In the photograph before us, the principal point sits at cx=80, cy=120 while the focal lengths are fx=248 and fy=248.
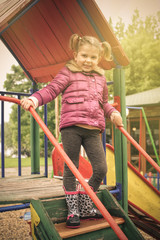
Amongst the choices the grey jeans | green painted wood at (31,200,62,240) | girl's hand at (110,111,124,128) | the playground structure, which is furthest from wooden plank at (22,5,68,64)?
green painted wood at (31,200,62,240)

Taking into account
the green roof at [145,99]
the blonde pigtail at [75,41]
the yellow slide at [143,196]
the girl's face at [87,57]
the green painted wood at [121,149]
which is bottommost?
the yellow slide at [143,196]

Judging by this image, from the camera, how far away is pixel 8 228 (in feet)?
15.9

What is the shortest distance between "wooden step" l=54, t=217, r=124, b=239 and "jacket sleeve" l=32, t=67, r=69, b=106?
1033mm

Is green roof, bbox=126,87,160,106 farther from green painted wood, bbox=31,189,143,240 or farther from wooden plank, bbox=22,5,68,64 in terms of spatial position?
green painted wood, bbox=31,189,143,240

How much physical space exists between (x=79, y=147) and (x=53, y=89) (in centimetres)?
56

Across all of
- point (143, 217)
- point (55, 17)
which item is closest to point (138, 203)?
point (143, 217)

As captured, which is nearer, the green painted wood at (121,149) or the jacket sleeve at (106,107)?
the jacket sleeve at (106,107)

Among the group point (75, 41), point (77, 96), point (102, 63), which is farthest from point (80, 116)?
point (102, 63)

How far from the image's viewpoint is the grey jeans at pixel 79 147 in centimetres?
215

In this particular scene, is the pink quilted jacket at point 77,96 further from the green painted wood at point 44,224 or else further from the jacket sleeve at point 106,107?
the green painted wood at point 44,224

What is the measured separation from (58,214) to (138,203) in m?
2.17

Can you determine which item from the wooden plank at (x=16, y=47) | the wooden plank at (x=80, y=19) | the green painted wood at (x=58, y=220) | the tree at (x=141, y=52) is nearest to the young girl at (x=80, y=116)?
the green painted wood at (x=58, y=220)

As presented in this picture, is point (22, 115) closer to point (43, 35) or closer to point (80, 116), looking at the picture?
point (43, 35)

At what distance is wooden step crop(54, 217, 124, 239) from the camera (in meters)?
1.94
